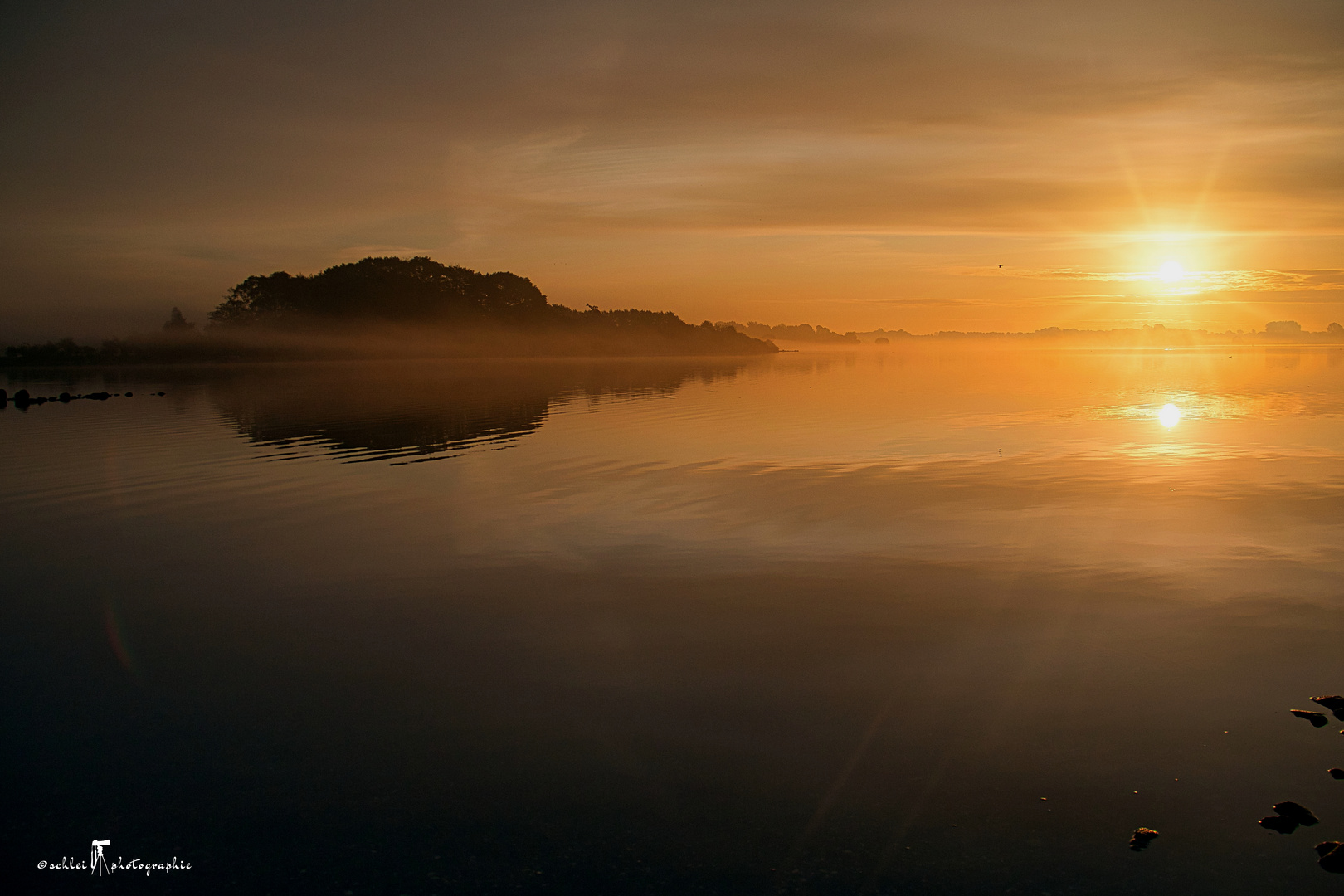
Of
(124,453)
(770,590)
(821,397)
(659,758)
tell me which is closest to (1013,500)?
(770,590)

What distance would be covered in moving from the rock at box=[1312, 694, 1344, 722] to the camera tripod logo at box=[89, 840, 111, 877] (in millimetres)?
11208

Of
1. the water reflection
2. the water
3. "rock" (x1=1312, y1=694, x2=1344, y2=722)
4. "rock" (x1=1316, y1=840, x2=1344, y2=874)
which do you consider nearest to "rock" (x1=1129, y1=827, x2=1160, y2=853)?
the water

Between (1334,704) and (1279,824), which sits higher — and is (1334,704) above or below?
above

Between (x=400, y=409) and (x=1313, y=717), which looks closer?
(x=1313, y=717)

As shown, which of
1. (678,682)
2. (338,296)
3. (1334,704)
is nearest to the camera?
(1334,704)

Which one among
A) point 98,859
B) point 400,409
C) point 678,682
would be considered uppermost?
point 400,409

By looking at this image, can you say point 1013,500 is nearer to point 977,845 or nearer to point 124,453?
point 977,845

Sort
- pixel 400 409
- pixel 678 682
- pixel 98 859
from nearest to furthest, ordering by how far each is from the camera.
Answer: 1. pixel 98 859
2. pixel 678 682
3. pixel 400 409

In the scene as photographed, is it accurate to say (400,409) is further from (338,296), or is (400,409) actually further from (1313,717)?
(338,296)

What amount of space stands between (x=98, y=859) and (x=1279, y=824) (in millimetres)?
9381

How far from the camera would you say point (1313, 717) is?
8.59m

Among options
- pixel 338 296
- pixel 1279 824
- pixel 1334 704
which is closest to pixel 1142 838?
pixel 1279 824

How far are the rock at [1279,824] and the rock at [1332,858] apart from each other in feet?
0.87

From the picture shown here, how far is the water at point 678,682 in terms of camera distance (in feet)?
22.2
